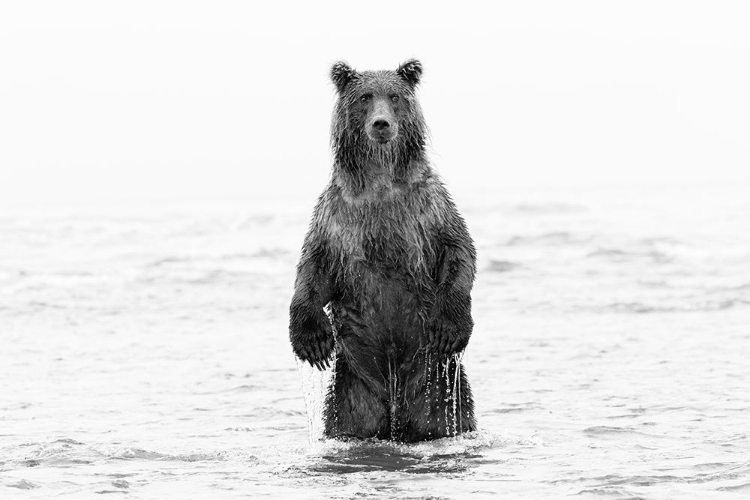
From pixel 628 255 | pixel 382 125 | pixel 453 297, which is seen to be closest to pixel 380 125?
pixel 382 125

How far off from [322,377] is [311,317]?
540mm

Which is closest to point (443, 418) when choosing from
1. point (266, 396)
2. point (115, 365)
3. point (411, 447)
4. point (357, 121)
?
point (411, 447)

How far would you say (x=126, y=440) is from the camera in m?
7.71

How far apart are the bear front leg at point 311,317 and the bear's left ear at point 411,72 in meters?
1.20

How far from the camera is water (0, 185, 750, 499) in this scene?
6293 millimetres

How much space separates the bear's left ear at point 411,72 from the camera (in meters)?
7.27

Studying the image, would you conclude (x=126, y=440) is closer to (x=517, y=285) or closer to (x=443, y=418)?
(x=443, y=418)

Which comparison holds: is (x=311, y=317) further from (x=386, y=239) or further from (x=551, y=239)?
(x=551, y=239)

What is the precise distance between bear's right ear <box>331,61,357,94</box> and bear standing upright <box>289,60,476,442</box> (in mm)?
78

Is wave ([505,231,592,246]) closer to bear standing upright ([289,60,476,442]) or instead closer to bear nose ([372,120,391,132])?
bear standing upright ([289,60,476,442])

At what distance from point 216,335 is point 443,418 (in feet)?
21.6

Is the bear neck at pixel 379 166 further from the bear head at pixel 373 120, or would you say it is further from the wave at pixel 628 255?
the wave at pixel 628 255

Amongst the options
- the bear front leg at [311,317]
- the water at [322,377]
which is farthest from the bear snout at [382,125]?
the water at [322,377]

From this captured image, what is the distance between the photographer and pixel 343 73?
285 inches
